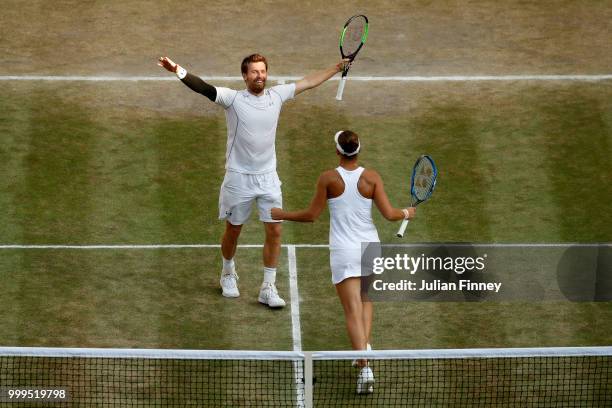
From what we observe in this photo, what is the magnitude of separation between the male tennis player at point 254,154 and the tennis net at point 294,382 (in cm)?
156

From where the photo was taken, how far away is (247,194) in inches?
602

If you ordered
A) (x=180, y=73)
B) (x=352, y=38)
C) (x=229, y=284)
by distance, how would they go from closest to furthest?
1. (x=180, y=73)
2. (x=229, y=284)
3. (x=352, y=38)

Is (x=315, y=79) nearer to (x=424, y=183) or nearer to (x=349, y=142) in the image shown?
(x=424, y=183)

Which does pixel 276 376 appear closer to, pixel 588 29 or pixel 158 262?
pixel 158 262

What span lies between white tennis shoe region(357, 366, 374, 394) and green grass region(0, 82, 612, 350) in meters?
1.14

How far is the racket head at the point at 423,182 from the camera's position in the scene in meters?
14.2

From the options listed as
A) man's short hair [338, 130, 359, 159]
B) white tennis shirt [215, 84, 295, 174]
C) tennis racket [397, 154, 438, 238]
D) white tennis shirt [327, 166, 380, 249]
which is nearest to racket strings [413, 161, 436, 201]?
tennis racket [397, 154, 438, 238]

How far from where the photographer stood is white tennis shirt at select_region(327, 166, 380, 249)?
13.9 m

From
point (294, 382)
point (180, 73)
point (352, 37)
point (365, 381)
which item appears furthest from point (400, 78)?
point (365, 381)

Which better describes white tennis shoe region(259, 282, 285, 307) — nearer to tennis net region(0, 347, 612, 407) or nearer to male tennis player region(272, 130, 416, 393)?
tennis net region(0, 347, 612, 407)

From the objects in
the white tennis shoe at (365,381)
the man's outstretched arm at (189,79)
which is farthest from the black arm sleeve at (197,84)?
the white tennis shoe at (365,381)

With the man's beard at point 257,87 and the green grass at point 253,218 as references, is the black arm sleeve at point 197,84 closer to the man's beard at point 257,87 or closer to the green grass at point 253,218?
the man's beard at point 257,87

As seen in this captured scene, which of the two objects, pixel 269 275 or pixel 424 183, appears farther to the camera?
pixel 269 275

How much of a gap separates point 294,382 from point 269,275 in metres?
1.83
